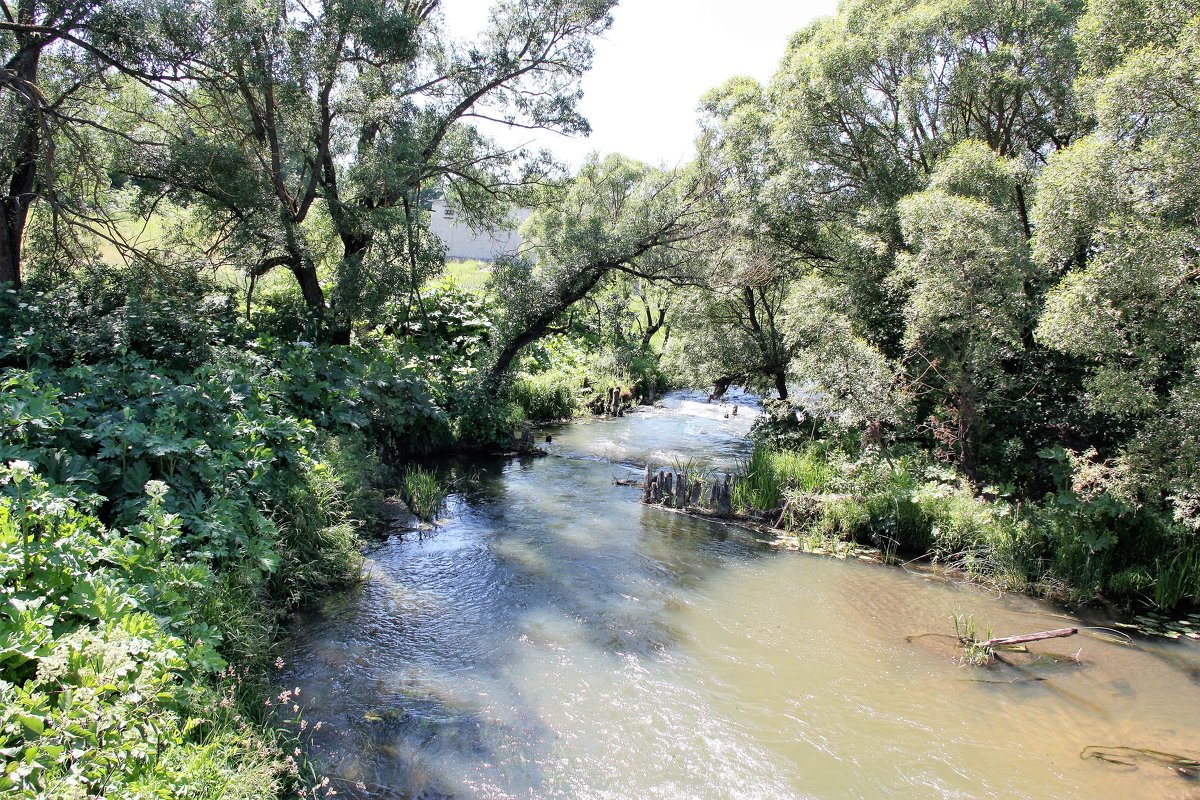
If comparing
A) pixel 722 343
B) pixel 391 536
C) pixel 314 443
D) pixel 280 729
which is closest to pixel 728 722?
pixel 280 729

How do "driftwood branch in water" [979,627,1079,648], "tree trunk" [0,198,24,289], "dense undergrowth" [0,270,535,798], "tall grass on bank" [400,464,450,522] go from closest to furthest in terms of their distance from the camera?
"dense undergrowth" [0,270,535,798] → "driftwood branch in water" [979,627,1079,648] → "tall grass on bank" [400,464,450,522] → "tree trunk" [0,198,24,289]

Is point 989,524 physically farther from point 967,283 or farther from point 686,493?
point 686,493

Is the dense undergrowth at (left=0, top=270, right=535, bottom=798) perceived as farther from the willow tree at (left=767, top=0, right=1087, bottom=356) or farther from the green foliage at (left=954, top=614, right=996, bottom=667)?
the willow tree at (left=767, top=0, right=1087, bottom=356)

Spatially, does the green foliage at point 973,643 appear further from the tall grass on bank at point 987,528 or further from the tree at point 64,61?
the tree at point 64,61

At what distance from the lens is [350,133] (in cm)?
1240

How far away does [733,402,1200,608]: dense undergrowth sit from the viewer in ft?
24.5

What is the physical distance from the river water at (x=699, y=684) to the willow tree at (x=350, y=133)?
603cm

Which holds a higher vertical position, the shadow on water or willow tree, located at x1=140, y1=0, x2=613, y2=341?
willow tree, located at x1=140, y1=0, x2=613, y2=341

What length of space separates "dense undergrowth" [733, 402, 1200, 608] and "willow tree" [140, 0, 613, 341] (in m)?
7.97

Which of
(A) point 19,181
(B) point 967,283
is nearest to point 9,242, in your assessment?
(A) point 19,181

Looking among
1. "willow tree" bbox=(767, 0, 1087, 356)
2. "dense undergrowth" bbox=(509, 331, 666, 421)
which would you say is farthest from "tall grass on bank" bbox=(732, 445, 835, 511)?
"dense undergrowth" bbox=(509, 331, 666, 421)

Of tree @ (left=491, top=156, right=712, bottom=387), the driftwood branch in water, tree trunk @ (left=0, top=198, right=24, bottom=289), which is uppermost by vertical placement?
tree @ (left=491, top=156, right=712, bottom=387)

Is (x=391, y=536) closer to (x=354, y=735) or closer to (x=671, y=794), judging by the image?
(x=354, y=735)

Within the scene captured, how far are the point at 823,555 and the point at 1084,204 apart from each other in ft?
16.7
